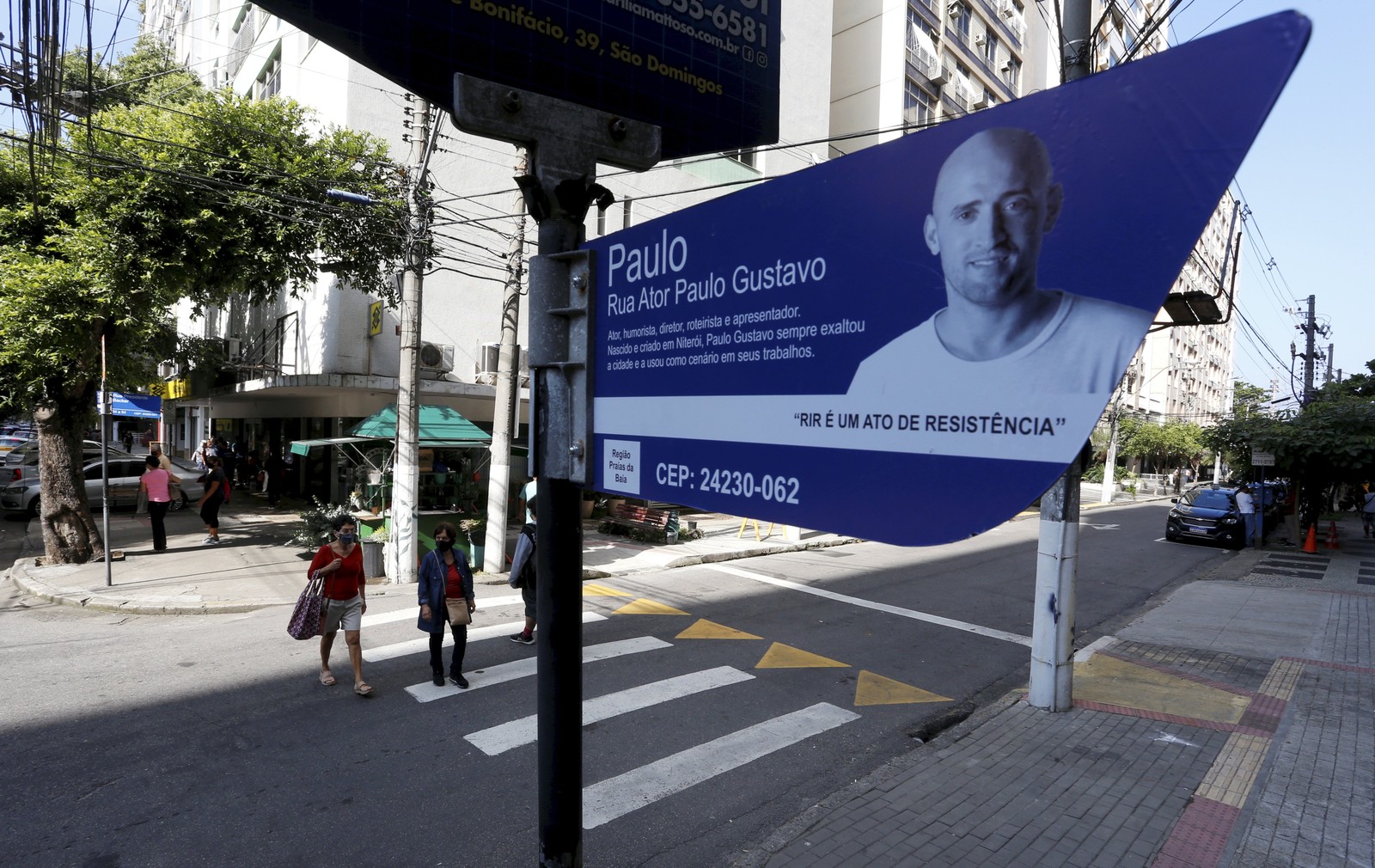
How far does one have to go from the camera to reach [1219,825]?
4891 millimetres

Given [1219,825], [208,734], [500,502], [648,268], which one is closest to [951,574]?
[500,502]

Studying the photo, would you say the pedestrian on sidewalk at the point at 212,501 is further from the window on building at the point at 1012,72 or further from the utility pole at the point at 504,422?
the window on building at the point at 1012,72

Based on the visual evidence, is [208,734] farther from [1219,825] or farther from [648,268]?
[1219,825]

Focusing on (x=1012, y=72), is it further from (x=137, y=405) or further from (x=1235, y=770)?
(x=1235, y=770)

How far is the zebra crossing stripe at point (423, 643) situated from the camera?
8.27m

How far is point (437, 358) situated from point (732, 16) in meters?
15.2

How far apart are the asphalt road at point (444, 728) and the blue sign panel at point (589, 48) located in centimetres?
413

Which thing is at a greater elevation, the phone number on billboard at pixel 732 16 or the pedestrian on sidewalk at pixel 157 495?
the phone number on billboard at pixel 732 16

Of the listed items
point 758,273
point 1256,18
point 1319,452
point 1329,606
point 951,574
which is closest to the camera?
point 1256,18

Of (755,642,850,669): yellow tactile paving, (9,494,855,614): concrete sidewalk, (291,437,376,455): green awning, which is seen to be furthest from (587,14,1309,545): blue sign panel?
(291,437,376,455): green awning

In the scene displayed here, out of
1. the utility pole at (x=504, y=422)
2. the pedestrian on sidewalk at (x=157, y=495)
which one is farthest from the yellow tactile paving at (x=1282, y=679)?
the pedestrian on sidewalk at (x=157, y=495)

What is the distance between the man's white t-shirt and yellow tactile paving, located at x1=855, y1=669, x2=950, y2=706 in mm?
6595

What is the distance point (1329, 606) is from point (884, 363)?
15147 mm

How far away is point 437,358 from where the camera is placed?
55.1 ft
